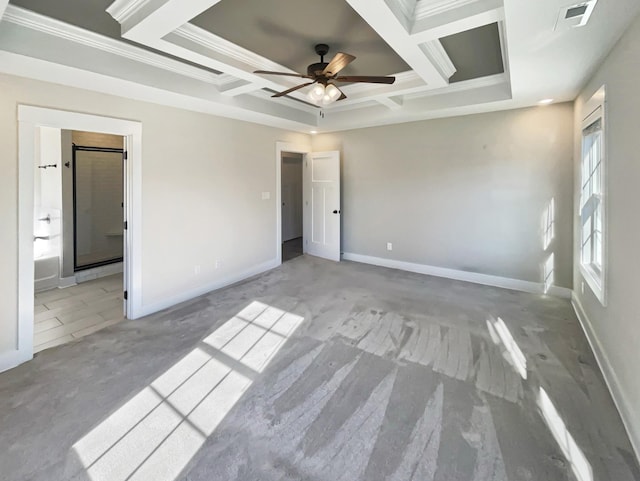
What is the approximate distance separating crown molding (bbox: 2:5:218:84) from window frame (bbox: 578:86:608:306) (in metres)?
3.76

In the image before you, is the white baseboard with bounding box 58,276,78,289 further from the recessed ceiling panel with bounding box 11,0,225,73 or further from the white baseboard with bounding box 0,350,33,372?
the recessed ceiling panel with bounding box 11,0,225,73

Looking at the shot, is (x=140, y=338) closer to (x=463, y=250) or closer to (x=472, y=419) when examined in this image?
(x=472, y=419)

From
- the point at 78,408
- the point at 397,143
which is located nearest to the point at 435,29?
the point at 397,143

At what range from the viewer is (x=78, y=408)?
2180 millimetres

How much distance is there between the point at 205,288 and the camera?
14.6 ft

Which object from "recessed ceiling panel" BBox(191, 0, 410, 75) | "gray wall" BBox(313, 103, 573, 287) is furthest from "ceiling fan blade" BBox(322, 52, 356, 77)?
"gray wall" BBox(313, 103, 573, 287)

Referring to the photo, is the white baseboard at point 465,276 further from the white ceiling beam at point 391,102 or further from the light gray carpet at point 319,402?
the white ceiling beam at point 391,102

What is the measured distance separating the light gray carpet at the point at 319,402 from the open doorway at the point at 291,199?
4477 millimetres

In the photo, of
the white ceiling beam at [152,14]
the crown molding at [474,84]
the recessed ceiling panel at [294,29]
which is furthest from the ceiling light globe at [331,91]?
the crown molding at [474,84]

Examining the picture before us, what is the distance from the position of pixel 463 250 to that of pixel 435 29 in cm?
339

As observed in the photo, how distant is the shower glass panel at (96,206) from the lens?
17.0ft

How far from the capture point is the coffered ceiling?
6.97 feet

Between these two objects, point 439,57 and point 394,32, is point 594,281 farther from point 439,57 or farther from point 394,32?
point 394,32

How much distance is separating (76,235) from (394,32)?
5368mm
